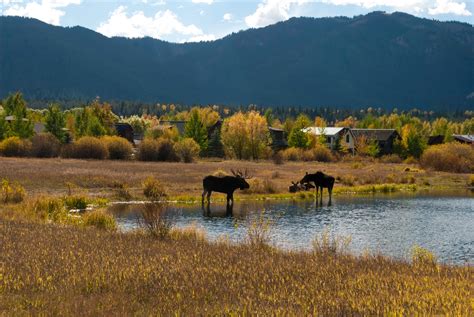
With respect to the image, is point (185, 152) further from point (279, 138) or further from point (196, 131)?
point (279, 138)

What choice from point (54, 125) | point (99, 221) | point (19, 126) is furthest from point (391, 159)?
point (99, 221)

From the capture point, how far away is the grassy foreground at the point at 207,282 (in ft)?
35.9

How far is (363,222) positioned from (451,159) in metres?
56.5

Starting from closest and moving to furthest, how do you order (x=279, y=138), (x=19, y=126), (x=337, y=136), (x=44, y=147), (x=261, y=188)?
(x=261, y=188) → (x=44, y=147) → (x=19, y=126) → (x=337, y=136) → (x=279, y=138)

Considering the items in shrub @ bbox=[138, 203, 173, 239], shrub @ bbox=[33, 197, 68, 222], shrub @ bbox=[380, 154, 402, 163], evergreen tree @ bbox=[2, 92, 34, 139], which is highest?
evergreen tree @ bbox=[2, 92, 34, 139]

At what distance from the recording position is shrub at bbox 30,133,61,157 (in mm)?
88000

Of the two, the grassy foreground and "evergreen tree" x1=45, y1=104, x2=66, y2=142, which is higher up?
"evergreen tree" x1=45, y1=104, x2=66, y2=142

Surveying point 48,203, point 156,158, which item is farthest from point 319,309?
point 156,158

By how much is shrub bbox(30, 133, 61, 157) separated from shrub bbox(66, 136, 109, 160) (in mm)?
2008

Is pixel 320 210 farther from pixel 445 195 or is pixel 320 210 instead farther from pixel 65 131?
pixel 65 131

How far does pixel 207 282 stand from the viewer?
13125 millimetres

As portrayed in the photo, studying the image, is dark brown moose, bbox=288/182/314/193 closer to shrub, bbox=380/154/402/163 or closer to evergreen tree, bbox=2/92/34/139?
shrub, bbox=380/154/402/163

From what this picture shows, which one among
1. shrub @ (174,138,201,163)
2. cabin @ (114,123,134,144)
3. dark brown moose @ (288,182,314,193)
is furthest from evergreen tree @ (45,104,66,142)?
dark brown moose @ (288,182,314,193)

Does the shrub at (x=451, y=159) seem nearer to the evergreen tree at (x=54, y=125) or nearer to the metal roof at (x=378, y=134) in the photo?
the metal roof at (x=378, y=134)
